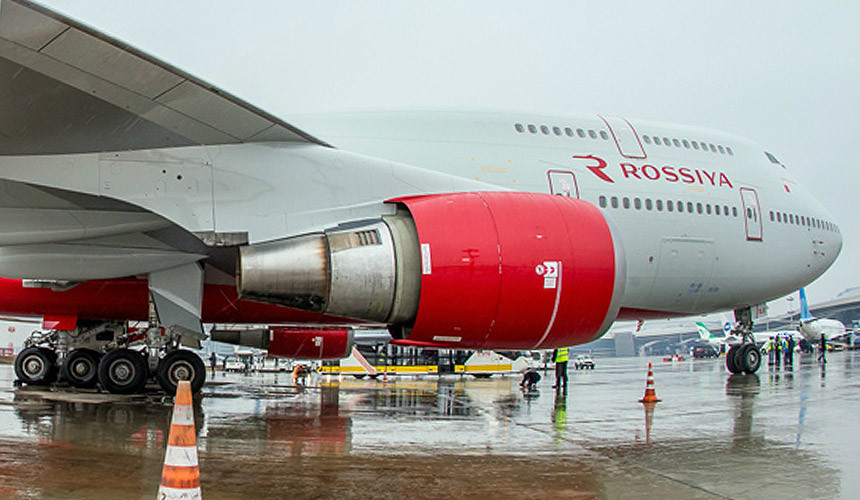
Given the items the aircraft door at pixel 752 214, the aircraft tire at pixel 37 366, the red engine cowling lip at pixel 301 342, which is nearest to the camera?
the aircraft door at pixel 752 214

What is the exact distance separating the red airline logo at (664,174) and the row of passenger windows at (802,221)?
1.44m

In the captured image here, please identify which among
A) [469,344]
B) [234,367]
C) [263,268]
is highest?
[263,268]

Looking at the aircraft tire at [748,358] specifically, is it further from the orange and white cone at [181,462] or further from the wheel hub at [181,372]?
the orange and white cone at [181,462]

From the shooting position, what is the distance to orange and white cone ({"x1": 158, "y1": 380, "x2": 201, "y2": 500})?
353cm

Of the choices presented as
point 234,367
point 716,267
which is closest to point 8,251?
point 716,267

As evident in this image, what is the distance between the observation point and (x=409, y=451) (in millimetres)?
6340

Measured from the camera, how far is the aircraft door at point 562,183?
33.5ft

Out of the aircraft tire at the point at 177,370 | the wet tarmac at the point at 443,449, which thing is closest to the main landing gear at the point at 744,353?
the wet tarmac at the point at 443,449

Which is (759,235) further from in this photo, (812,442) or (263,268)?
(263,268)

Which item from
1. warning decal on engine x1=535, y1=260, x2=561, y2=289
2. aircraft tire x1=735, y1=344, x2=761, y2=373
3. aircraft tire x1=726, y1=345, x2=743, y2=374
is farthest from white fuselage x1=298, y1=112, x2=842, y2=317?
warning decal on engine x1=535, y1=260, x2=561, y2=289

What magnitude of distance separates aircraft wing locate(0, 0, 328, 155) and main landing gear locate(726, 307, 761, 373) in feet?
38.8

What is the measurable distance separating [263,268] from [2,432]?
3.00 metres

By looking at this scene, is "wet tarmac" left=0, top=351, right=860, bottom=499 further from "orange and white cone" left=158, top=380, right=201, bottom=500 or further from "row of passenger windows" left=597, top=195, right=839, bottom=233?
"row of passenger windows" left=597, top=195, right=839, bottom=233

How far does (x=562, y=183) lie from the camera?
10.3 metres
